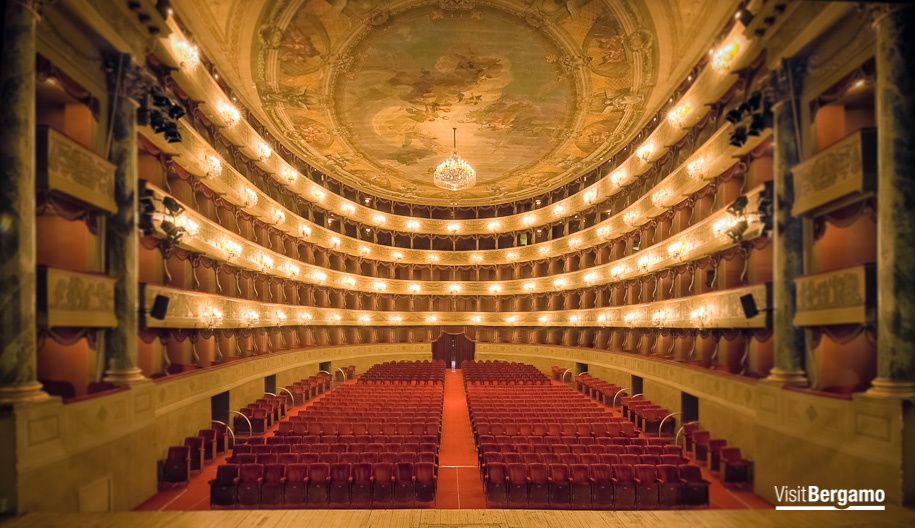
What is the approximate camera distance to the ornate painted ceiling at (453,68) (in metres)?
16.5

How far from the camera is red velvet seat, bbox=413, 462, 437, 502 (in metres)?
11.1

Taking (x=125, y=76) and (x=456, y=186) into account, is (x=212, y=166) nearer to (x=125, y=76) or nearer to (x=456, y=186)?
(x=125, y=76)

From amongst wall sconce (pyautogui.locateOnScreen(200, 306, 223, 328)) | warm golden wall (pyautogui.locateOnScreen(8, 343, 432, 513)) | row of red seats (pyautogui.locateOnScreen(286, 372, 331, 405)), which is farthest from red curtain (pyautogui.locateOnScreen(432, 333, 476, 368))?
warm golden wall (pyautogui.locateOnScreen(8, 343, 432, 513))

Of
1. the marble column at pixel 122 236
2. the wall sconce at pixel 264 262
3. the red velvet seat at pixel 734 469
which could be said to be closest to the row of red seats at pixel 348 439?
the marble column at pixel 122 236

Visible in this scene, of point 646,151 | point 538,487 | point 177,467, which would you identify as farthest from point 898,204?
point 177,467

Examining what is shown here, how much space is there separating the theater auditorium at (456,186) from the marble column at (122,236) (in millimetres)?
52

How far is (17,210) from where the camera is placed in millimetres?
8359

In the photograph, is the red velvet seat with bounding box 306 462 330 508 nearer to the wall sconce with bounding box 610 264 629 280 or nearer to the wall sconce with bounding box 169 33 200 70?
the wall sconce with bounding box 169 33 200 70

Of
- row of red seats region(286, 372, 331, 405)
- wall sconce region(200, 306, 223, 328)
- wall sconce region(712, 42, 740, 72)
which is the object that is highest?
wall sconce region(712, 42, 740, 72)

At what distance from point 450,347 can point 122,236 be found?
31422 mm

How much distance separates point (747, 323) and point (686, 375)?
4.00m

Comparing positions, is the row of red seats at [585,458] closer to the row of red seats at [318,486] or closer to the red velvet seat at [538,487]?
the red velvet seat at [538,487]

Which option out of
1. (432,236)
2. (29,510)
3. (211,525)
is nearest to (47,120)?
(29,510)

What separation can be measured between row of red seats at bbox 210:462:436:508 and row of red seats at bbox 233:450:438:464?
0.73 metres
